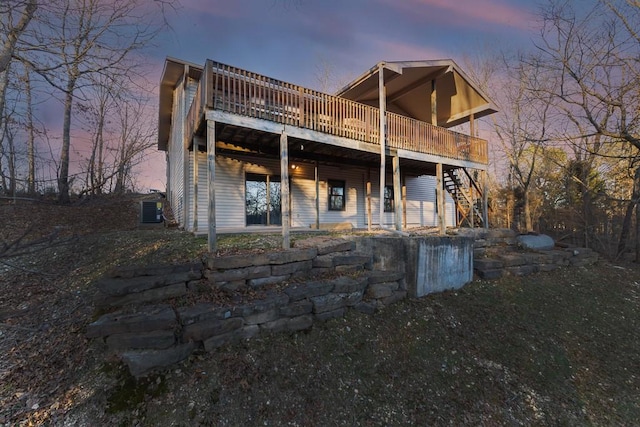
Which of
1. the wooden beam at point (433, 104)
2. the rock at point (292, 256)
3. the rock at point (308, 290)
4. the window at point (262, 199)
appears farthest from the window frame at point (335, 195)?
the rock at point (308, 290)

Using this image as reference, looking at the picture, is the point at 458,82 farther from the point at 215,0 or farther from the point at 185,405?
the point at 185,405

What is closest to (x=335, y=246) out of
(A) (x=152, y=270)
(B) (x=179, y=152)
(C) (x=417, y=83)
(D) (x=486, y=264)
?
(A) (x=152, y=270)

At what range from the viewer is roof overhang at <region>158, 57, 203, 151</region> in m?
8.35

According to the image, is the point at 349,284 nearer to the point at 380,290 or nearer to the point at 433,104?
the point at 380,290

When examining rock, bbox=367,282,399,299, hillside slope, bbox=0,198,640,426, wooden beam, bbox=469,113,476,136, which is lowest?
hillside slope, bbox=0,198,640,426

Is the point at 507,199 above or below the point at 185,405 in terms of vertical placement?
above

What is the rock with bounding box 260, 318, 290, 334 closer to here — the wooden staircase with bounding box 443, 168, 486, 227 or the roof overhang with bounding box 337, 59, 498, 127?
the roof overhang with bounding box 337, 59, 498, 127

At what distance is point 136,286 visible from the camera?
3574 millimetres

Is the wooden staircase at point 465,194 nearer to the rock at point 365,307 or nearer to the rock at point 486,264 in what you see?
the rock at point 486,264

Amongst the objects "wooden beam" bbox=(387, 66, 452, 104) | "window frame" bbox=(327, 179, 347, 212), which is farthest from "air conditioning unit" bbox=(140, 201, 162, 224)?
"wooden beam" bbox=(387, 66, 452, 104)

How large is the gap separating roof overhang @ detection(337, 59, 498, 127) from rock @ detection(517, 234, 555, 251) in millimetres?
5120

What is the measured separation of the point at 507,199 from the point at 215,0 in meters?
21.3

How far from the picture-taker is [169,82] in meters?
10.0

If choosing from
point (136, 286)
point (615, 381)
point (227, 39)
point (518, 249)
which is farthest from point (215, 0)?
point (518, 249)
